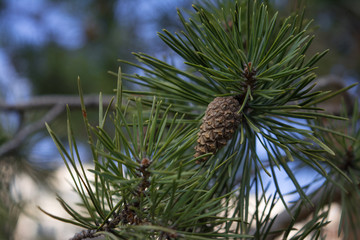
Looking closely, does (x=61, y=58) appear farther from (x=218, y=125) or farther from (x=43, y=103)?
(x=218, y=125)

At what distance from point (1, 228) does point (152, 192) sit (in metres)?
0.53

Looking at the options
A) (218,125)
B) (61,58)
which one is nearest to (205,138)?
(218,125)

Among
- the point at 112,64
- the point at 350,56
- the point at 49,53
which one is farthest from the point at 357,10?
the point at 49,53

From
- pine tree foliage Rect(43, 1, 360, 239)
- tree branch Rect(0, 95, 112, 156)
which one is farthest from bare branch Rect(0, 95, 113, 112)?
pine tree foliage Rect(43, 1, 360, 239)

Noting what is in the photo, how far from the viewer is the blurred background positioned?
Answer: 97 centimetres

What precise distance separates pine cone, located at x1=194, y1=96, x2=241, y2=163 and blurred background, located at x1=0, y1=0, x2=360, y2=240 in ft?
1.82

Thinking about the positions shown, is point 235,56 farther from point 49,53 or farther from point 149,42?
point 49,53

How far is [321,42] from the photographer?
1.67 m

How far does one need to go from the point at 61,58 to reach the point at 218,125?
1419mm

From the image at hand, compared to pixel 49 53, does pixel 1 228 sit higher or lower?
lower

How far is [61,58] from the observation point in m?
1.62

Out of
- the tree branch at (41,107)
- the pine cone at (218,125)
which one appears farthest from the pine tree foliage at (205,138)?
the tree branch at (41,107)

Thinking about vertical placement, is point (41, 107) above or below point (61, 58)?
below

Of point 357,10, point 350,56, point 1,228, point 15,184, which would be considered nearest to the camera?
point 1,228
